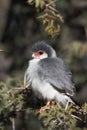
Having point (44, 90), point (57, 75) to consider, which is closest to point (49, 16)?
point (57, 75)

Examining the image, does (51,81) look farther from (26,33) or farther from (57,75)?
(26,33)

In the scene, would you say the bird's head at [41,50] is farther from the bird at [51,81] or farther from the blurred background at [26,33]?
the blurred background at [26,33]

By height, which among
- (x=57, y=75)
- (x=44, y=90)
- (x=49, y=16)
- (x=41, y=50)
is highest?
(x=49, y=16)

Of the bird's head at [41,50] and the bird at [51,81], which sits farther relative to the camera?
the bird's head at [41,50]

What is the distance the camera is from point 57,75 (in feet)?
16.3

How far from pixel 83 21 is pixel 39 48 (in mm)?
3334

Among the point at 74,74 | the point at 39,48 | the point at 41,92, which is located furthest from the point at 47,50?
the point at 74,74

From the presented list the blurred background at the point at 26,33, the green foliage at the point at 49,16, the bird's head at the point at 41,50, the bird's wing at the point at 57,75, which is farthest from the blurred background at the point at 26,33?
the green foliage at the point at 49,16

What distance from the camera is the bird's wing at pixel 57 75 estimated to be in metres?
4.90

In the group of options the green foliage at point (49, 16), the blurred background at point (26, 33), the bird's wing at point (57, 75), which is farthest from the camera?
the blurred background at point (26, 33)

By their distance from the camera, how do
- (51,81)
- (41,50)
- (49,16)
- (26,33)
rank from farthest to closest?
(26,33) → (41,50) → (51,81) → (49,16)

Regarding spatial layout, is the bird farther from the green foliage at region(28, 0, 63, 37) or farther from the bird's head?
the green foliage at region(28, 0, 63, 37)

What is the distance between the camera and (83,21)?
844cm

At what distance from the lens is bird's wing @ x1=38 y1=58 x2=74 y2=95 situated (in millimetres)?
4902
